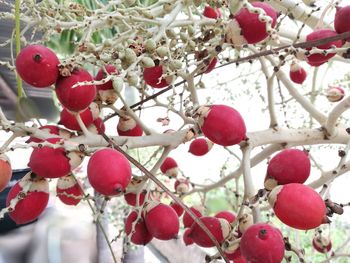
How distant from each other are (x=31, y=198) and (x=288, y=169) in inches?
9.8

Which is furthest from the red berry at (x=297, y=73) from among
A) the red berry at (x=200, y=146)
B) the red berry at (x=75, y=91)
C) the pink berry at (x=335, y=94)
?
the red berry at (x=75, y=91)

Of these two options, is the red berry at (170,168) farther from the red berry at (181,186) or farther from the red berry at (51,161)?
the red berry at (51,161)

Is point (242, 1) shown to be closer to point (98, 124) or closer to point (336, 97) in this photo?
point (98, 124)

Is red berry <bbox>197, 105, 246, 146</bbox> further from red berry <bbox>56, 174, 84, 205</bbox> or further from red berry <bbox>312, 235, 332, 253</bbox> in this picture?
red berry <bbox>312, 235, 332, 253</bbox>

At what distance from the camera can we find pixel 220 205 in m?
1.82

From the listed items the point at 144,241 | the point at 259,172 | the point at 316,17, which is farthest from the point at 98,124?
the point at 259,172

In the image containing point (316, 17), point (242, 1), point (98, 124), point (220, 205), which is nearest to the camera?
point (242, 1)

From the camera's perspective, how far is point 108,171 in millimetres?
369

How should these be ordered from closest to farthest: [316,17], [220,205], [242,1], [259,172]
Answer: [242,1]
[316,17]
[259,172]
[220,205]

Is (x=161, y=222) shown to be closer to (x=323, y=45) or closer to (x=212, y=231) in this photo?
(x=212, y=231)

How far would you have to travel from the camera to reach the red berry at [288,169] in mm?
413

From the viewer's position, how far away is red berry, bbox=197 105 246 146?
392mm

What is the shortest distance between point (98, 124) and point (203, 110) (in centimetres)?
12

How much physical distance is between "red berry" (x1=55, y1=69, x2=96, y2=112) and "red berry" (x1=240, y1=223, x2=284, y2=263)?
182 millimetres
